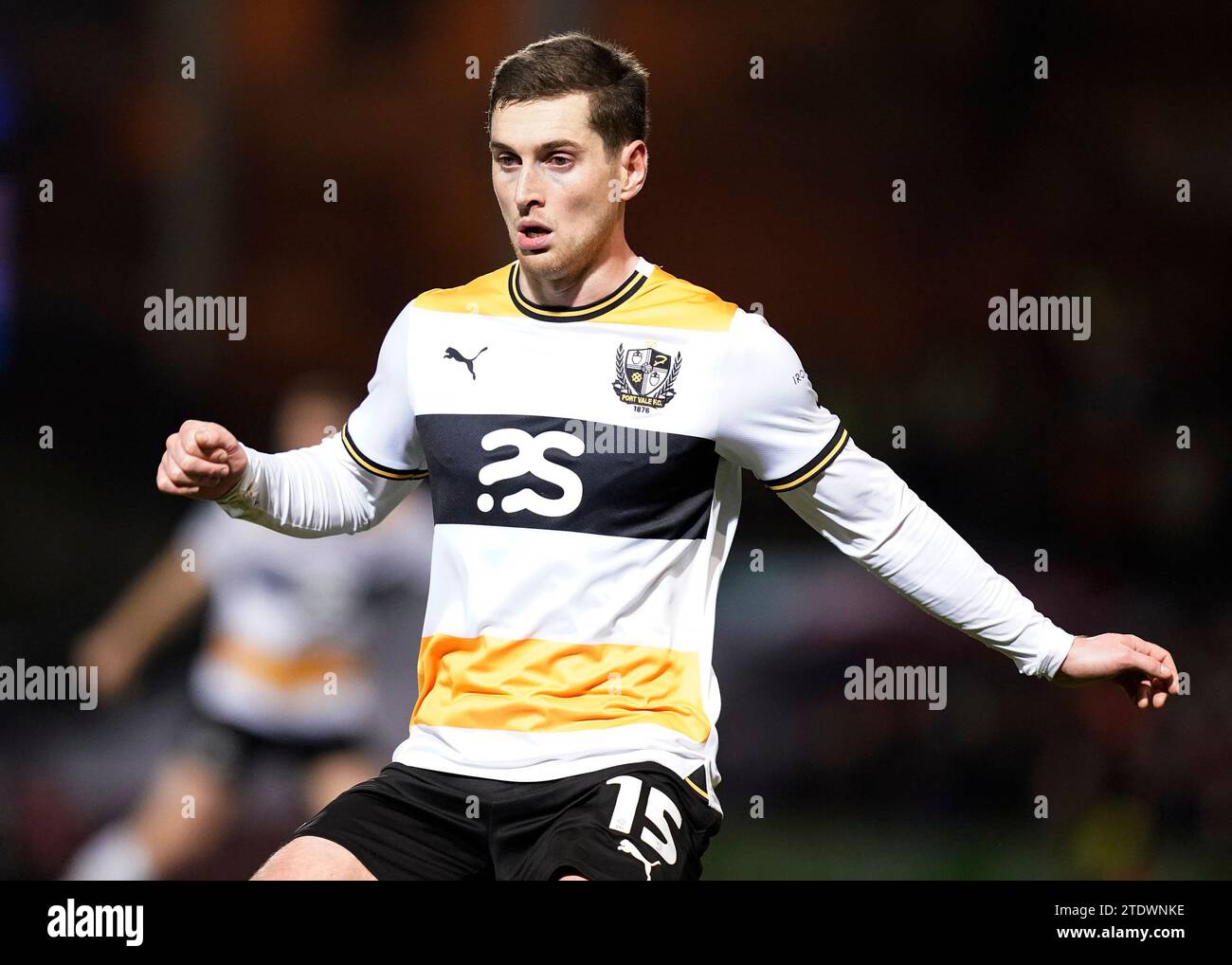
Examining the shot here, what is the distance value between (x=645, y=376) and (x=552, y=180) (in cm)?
44

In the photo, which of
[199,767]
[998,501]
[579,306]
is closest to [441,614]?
[579,306]

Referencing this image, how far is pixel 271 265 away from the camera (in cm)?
691

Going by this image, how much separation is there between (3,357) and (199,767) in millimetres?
2198

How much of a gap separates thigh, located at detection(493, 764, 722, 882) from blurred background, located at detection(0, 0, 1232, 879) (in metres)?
3.45

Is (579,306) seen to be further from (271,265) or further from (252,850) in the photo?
(271,265)

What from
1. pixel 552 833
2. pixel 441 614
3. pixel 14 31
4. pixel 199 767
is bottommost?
pixel 199 767

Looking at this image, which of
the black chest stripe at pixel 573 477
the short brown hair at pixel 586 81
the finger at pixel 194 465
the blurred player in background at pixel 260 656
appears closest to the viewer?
the finger at pixel 194 465

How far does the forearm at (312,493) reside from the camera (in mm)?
3217

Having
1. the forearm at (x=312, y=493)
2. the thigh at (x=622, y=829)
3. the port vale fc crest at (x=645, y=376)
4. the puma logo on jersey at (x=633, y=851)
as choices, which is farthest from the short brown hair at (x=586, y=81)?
the puma logo on jersey at (x=633, y=851)

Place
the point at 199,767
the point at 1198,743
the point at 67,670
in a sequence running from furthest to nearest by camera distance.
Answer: the point at 1198,743 < the point at 67,670 < the point at 199,767

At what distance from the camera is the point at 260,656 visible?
216 inches

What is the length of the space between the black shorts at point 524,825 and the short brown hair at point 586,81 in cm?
130

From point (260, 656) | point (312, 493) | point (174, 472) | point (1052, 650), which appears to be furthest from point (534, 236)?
point (260, 656)

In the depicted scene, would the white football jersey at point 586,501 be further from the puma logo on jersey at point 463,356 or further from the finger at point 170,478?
the finger at point 170,478
